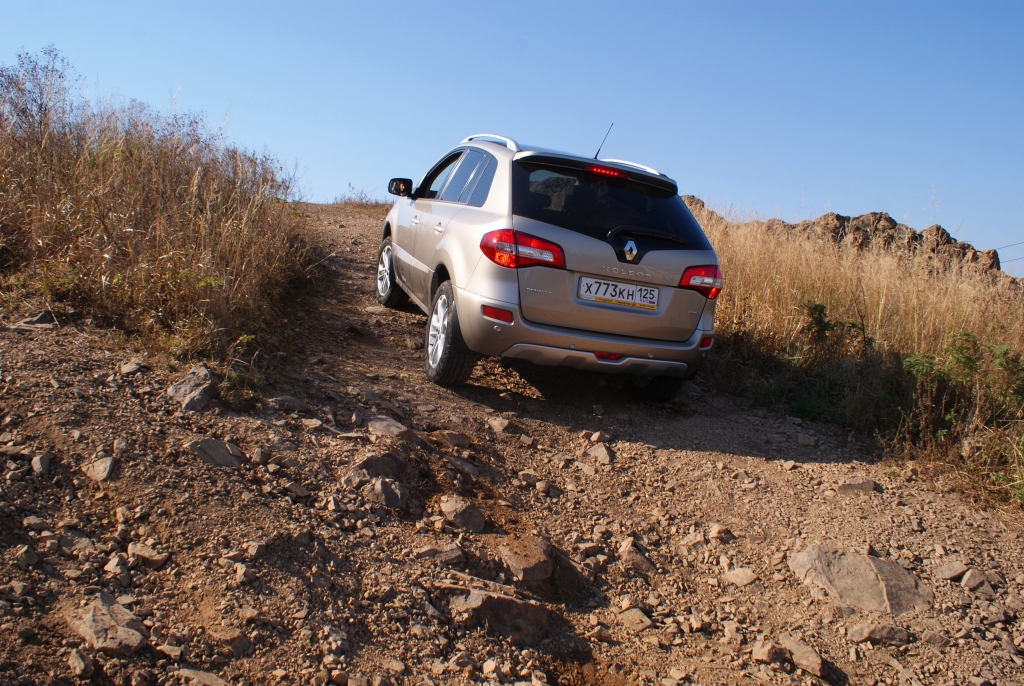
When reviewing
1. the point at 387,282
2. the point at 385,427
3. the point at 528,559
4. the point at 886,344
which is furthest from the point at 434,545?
the point at 886,344

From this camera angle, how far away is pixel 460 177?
239 inches

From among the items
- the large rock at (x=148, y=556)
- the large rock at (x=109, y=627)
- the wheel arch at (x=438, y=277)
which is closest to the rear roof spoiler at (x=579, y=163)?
the wheel arch at (x=438, y=277)

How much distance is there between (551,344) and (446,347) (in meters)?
0.79

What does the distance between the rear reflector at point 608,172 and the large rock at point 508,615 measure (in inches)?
121

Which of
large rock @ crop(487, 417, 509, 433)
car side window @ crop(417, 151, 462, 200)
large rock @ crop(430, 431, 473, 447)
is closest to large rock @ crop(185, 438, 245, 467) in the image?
large rock @ crop(430, 431, 473, 447)

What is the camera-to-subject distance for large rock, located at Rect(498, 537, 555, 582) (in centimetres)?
338

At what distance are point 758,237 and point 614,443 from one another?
4948 mm

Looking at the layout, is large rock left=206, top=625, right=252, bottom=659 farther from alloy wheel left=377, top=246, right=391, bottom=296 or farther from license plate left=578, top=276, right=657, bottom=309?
alloy wheel left=377, top=246, right=391, bottom=296

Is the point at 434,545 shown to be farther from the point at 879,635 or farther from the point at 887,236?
the point at 887,236

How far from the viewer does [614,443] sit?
5.00m

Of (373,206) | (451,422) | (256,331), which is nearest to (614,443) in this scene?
(451,422)

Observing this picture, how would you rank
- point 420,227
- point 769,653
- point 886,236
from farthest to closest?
1. point 886,236
2. point 420,227
3. point 769,653

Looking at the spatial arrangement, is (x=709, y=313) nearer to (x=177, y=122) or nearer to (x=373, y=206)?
(x=177, y=122)

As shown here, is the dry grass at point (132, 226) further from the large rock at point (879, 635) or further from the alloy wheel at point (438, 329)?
the large rock at point (879, 635)
